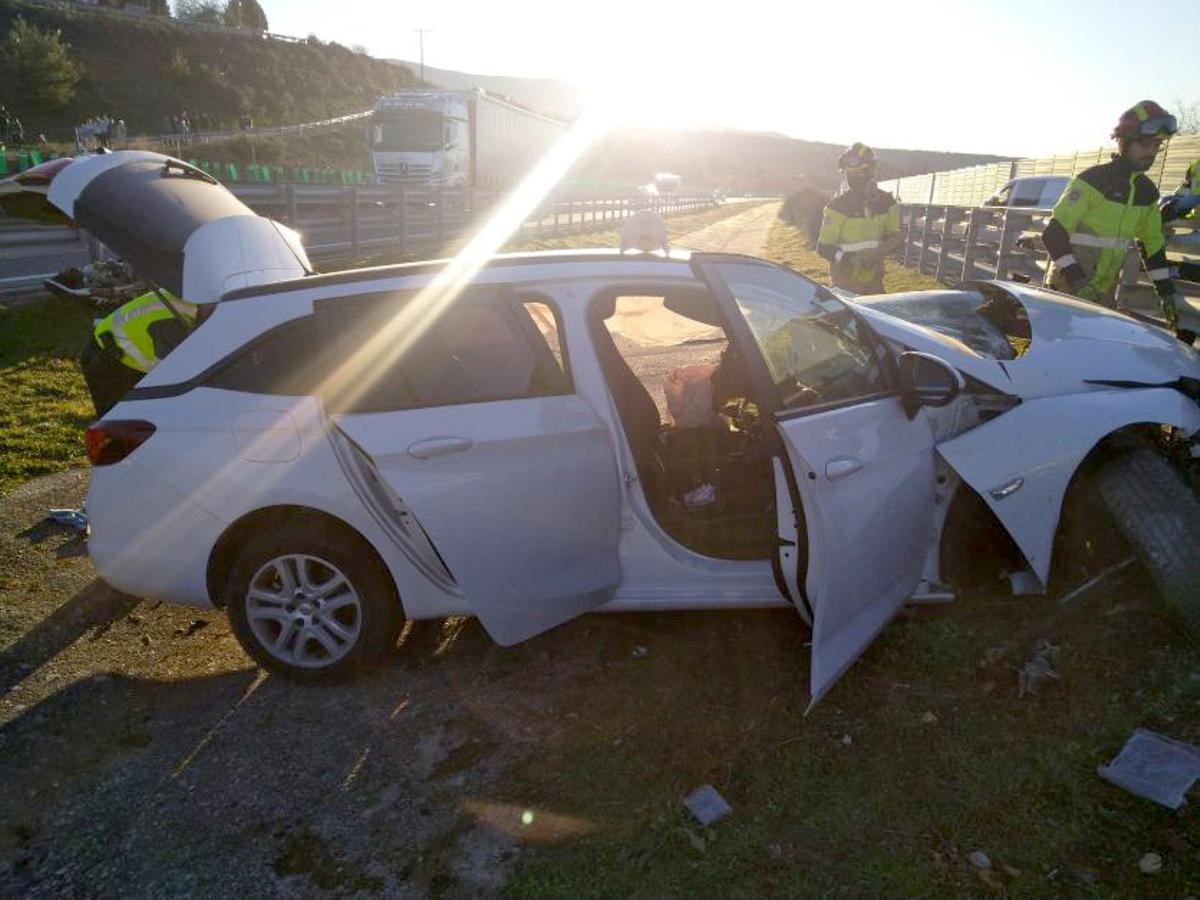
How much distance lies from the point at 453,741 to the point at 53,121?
52.2 meters

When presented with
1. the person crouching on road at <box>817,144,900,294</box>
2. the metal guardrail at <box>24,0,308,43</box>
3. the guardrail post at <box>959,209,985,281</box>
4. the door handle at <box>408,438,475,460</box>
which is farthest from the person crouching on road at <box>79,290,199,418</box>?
the metal guardrail at <box>24,0,308,43</box>

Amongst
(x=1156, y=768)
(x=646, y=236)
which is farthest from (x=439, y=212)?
(x=1156, y=768)

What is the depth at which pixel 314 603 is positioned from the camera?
128 inches

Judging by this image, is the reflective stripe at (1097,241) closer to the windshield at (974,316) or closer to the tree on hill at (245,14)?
the windshield at (974,316)

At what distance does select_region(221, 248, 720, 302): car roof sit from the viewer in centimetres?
326

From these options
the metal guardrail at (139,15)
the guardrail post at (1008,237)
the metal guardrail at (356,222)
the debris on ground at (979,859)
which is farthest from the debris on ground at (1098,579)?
the metal guardrail at (139,15)

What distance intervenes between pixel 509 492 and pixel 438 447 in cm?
30

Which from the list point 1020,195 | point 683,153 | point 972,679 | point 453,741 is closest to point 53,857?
point 453,741

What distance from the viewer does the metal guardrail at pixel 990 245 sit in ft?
24.0

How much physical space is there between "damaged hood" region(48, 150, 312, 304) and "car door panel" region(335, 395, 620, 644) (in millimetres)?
1205

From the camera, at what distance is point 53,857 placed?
248 centimetres

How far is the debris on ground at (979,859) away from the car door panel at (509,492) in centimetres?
147

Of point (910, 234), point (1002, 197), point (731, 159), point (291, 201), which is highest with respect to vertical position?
point (731, 159)

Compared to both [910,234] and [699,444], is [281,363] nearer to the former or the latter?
[699,444]
